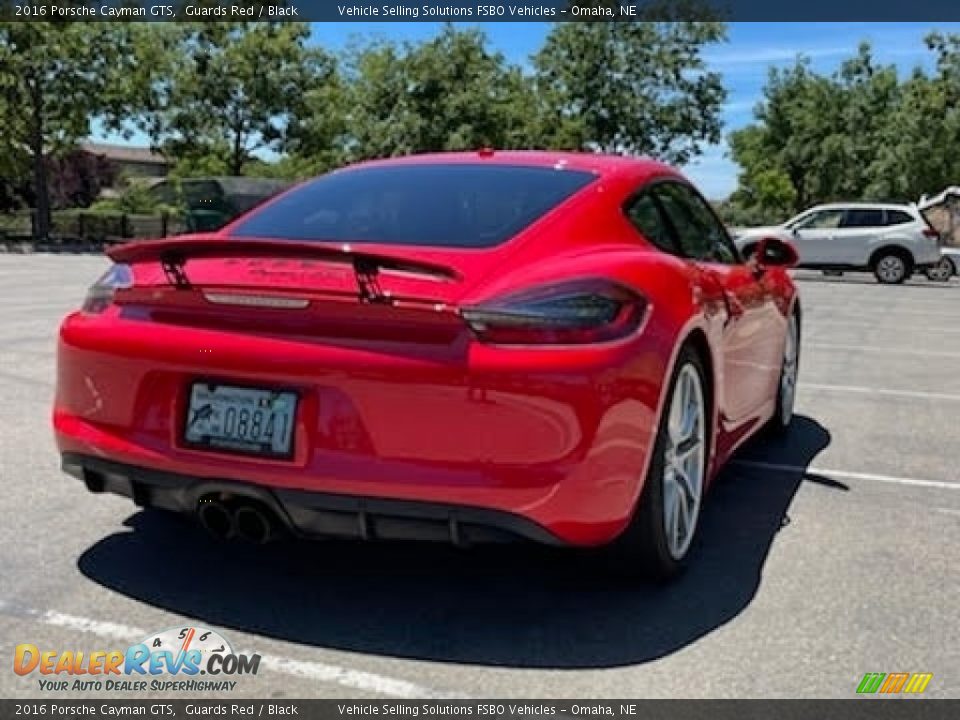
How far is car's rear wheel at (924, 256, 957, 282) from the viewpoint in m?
24.4

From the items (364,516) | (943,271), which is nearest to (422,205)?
(364,516)

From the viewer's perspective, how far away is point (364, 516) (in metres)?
2.97

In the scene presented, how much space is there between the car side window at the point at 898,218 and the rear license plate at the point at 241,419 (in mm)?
22150

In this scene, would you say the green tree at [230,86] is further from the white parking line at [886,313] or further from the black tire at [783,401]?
the black tire at [783,401]

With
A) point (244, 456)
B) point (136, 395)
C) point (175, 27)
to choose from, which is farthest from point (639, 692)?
point (175, 27)

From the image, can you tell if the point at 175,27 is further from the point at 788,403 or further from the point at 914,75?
the point at 788,403

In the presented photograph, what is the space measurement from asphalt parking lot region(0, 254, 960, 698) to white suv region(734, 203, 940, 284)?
18.8 meters

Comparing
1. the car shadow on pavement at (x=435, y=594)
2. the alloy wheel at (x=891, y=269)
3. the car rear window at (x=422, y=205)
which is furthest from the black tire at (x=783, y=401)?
the alloy wheel at (x=891, y=269)

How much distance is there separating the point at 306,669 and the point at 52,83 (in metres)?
33.1

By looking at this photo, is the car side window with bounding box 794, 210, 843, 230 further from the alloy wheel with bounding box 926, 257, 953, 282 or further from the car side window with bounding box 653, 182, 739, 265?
the car side window with bounding box 653, 182, 739, 265

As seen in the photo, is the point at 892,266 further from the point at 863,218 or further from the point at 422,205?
the point at 422,205

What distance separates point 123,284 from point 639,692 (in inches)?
78.9

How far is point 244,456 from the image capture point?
304 centimetres

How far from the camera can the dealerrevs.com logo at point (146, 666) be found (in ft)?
9.10
